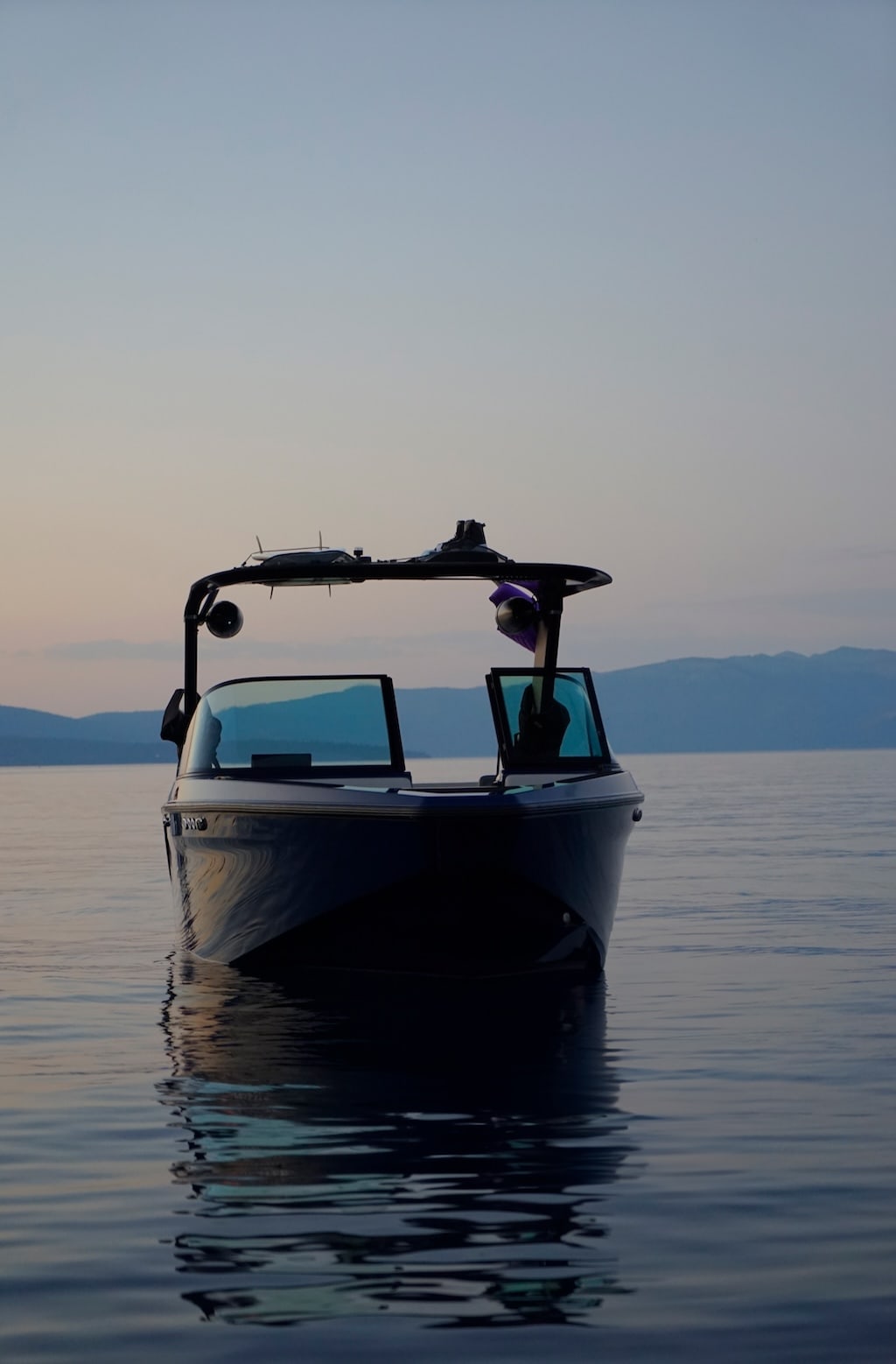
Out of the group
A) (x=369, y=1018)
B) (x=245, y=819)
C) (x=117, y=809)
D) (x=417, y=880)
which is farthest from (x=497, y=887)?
(x=117, y=809)

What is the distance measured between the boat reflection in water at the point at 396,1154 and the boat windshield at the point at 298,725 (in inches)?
76.0

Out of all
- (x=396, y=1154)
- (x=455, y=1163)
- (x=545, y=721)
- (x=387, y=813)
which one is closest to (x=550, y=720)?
(x=545, y=721)

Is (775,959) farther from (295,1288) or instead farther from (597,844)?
(295,1288)

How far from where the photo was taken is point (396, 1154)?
731 centimetres

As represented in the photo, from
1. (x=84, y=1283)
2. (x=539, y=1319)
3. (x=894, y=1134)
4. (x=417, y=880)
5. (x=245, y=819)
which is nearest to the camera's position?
(x=539, y=1319)

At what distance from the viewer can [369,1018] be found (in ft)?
37.1

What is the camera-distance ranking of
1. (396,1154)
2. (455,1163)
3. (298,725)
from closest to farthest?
(455,1163) → (396,1154) → (298,725)

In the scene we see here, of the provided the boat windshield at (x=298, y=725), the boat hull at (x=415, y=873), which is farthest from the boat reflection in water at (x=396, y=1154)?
the boat windshield at (x=298, y=725)

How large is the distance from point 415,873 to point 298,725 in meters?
2.76

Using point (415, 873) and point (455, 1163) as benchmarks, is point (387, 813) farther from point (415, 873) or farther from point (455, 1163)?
point (455, 1163)

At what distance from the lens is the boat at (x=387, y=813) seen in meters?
11.0

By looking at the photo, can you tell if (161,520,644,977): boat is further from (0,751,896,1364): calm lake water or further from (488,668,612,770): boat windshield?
(0,751,896,1364): calm lake water

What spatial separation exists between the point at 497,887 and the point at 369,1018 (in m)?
1.26

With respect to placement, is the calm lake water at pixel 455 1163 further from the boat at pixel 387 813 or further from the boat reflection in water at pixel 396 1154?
the boat at pixel 387 813
